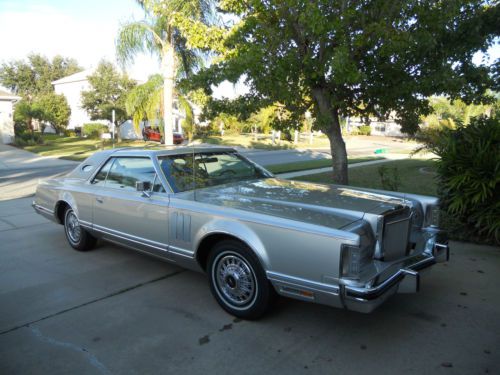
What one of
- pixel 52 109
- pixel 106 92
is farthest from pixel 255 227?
pixel 52 109

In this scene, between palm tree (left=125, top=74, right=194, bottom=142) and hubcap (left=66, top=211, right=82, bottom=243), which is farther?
palm tree (left=125, top=74, right=194, bottom=142)

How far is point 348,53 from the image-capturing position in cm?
700

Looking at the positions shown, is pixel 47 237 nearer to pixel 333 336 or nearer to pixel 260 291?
pixel 260 291

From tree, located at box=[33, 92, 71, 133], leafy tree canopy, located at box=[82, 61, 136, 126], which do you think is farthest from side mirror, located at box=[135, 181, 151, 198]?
tree, located at box=[33, 92, 71, 133]

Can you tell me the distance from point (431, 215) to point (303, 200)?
1336mm

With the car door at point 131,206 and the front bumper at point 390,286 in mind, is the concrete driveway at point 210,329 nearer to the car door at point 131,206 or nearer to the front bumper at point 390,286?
the front bumper at point 390,286

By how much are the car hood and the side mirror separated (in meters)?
0.55

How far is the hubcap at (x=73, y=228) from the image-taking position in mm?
5494

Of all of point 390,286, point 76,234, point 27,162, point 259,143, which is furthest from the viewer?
point 259,143

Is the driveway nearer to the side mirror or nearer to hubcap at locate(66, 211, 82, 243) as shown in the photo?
hubcap at locate(66, 211, 82, 243)

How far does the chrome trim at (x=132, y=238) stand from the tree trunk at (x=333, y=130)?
4878 mm

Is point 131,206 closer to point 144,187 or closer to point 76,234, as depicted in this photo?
point 144,187

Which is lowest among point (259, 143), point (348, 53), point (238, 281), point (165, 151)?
point (238, 281)

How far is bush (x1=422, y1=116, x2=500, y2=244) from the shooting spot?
18.0ft
